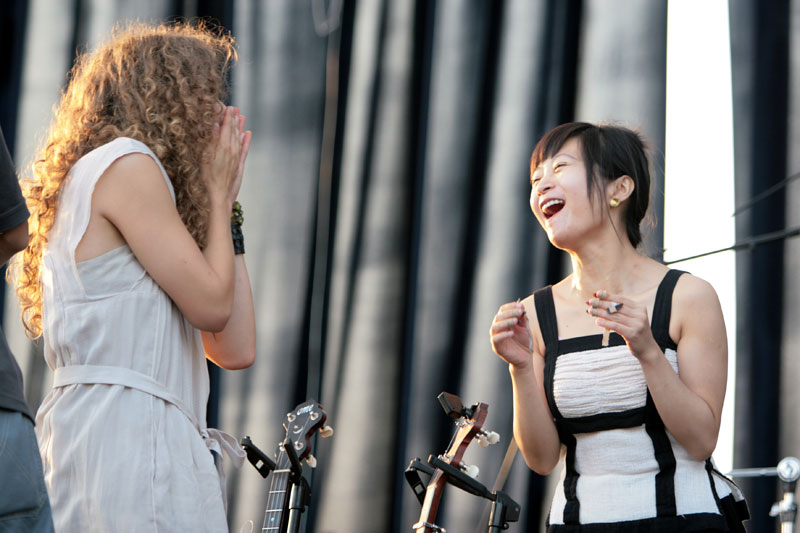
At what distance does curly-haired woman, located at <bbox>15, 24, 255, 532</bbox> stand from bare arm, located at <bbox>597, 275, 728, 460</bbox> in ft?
1.88

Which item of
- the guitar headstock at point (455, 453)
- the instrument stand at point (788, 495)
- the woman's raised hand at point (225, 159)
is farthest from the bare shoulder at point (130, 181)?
the instrument stand at point (788, 495)

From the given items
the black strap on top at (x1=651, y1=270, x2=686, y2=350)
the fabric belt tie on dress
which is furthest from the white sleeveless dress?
the black strap on top at (x1=651, y1=270, x2=686, y2=350)

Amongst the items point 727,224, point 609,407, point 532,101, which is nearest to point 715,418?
point 609,407

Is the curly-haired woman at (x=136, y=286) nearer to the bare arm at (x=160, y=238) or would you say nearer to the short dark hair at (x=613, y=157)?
the bare arm at (x=160, y=238)

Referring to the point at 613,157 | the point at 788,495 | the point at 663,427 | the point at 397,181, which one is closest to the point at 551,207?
the point at 613,157

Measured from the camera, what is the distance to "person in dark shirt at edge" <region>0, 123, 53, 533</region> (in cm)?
94

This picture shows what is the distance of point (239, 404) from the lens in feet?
8.92

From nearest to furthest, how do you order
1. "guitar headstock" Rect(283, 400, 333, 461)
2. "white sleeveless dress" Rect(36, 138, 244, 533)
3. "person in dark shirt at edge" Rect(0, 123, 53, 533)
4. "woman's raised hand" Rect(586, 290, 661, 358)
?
1. "person in dark shirt at edge" Rect(0, 123, 53, 533)
2. "white sleeveless dress" Rect(36, 138, 244, 533)
3. "woman's raised hand" Rect(586, 290, 661, 358)
4. "guitar headstock" Rect(283, 400, 333, 461)

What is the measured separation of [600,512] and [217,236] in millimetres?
677

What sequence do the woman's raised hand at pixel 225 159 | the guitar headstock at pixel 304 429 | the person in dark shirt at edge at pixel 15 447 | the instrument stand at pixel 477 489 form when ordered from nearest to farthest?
the person in dark shirt at edge at pixel 15 447 → the woman's raised hand at pixel 225 159 → the instrument stand at pixel 477 489 → the guitar headstock at pixel 304 429

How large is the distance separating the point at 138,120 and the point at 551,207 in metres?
0.67

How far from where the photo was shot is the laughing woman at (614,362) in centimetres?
134

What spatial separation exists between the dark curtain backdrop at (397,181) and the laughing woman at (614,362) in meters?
0.78

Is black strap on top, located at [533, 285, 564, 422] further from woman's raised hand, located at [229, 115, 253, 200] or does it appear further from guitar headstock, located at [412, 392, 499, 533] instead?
woman's raised hand, located at [229, 115, 253, 200]
